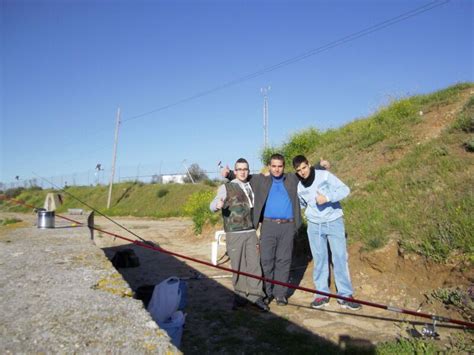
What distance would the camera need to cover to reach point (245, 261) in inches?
193

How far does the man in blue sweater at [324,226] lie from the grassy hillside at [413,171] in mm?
1128

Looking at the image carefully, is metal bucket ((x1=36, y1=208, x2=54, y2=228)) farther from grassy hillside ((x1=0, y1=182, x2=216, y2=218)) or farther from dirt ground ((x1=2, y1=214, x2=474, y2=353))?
grassy hillside ((x1=0, y1=182, x2=216, y2=218))

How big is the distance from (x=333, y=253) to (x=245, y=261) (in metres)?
1.05

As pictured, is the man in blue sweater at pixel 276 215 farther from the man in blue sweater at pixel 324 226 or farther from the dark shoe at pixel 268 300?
the dark shoe at pixel 268 300

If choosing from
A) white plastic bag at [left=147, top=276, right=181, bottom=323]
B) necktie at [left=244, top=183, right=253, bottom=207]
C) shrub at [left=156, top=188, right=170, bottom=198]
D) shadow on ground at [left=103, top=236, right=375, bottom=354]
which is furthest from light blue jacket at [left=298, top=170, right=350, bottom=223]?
shrub at [left=156, top=188, right=170, bottom=198]

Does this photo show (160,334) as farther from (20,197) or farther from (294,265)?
(20,197)

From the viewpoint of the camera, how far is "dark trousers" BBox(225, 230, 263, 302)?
481 cm

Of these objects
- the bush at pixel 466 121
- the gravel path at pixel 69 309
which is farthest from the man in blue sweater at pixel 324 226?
the bush at pixel 466 121

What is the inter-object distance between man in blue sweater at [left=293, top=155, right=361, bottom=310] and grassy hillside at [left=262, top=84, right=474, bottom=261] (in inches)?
44.4

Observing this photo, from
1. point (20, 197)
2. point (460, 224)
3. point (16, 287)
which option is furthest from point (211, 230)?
point (20, 197)

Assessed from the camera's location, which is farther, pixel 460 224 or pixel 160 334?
pixel 460 224

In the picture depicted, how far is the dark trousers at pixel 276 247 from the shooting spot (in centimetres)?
486

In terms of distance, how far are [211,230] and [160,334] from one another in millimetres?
10297

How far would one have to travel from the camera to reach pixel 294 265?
6898 mm
